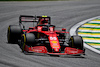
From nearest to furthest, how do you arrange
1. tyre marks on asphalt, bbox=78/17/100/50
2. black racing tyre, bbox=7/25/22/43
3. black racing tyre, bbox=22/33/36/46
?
black racing tyre, bbox=22/33/36/46 → black racing tyre, bbox=7/25/22/43 → tyre marks on asphalt, bbox=78/17/100/50

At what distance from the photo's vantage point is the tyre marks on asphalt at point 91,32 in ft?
50.9

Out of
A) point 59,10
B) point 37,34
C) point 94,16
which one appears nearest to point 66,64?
point 37,34

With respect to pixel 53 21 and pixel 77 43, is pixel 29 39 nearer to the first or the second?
pixel 77 43

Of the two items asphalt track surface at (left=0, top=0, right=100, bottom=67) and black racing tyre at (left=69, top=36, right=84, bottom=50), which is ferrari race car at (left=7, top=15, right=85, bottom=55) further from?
asphalt track surface at (left=0, top=0, right=100, bottom=67)

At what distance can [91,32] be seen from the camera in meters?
17.7

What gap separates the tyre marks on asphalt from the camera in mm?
15508

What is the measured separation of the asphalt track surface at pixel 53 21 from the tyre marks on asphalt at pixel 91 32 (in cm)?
107

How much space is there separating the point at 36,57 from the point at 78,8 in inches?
627

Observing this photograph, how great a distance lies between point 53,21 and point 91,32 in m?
4.42

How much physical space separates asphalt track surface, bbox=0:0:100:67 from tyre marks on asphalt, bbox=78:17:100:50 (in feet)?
3.51

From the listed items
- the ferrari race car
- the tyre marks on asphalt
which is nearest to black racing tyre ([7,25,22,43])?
the ferrari race car

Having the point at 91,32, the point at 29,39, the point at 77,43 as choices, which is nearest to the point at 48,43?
the point at 29,39

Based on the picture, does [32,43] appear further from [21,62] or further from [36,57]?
[21,62]

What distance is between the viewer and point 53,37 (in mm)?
12633
